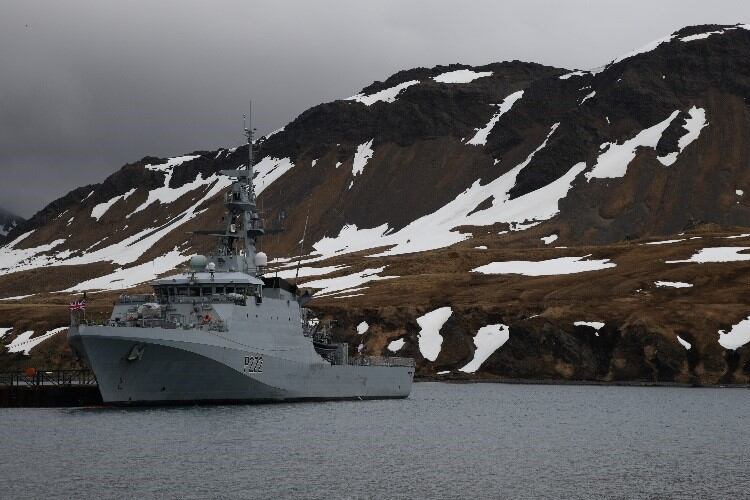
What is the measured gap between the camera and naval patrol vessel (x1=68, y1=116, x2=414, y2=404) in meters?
55.4

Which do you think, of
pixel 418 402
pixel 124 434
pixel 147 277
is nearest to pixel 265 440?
pixel 124 434

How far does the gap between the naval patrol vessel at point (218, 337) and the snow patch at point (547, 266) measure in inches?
2732

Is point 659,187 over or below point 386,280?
over

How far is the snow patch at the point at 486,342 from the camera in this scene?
103625 millimetres

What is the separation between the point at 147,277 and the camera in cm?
19962

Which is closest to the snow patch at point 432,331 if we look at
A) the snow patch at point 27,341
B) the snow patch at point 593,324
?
the snow patch at point 593,324

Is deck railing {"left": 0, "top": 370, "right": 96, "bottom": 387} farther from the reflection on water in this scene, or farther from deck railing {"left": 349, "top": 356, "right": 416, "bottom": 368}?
deck railing {"left": 349, "top": 356, "right": 416, "bottom": 368}

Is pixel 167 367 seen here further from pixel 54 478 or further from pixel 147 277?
pixel 147 277

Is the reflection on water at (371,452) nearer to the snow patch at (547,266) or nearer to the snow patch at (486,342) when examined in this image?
the snow patch at (486,342)

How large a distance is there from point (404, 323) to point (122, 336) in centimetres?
5990

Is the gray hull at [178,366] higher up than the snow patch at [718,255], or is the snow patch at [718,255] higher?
the snow patch at [718,255]

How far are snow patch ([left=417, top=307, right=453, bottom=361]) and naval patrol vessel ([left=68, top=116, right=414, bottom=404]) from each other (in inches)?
1525

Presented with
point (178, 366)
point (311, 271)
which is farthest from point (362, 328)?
point (178, 366)

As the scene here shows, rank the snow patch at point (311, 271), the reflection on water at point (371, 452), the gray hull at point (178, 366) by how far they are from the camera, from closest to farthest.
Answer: the reflection on water at point (371, 452) → the gray hull at point (178, 366) → the snow patch at point (311, 271)
